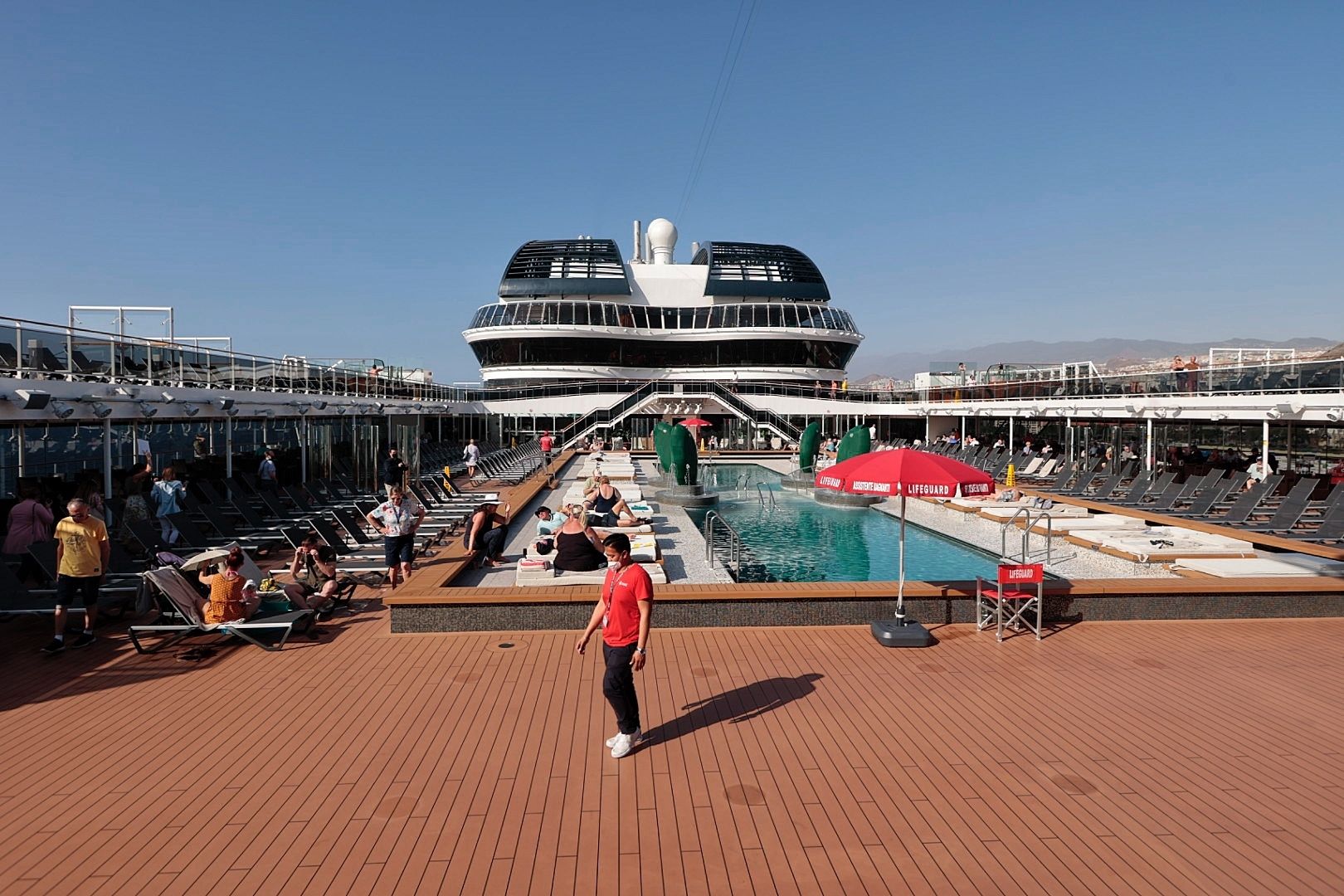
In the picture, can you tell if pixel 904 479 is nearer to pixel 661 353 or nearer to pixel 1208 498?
pixel 1208 498

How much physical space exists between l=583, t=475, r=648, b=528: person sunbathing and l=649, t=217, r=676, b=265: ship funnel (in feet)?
150

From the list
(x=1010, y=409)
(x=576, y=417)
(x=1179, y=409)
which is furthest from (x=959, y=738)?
(x=576, y=417)

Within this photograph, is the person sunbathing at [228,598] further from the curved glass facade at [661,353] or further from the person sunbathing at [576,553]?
the curved glass facade at [661,353]

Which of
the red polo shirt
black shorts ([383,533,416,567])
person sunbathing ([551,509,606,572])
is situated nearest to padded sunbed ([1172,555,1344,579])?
person sunbathing ([551,509,606,572])

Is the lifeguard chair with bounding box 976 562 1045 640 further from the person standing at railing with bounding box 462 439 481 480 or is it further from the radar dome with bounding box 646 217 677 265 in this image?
the radar dome with bounding box 646 217 677 265

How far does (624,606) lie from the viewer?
464 centimetres

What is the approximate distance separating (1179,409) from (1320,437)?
3077 mm

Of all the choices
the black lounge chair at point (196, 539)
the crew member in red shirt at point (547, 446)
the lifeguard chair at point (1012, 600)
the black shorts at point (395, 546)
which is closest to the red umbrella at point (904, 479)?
the lifeguard chair at point (1012, 600)

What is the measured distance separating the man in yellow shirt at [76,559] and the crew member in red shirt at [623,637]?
481 cm

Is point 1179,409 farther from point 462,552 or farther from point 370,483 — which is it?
point 370,483

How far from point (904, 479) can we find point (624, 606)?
11.1ft

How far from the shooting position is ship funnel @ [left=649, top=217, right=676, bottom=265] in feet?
186

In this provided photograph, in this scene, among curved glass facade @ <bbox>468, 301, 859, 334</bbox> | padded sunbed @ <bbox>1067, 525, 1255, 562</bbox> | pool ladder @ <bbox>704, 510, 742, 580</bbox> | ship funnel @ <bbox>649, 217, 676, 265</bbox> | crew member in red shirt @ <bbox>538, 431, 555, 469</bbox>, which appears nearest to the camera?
padded sunbed @ <bbox>1067, 525, 1255, 562</bbox>

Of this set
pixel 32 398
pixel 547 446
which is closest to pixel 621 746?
pixel 32 398
